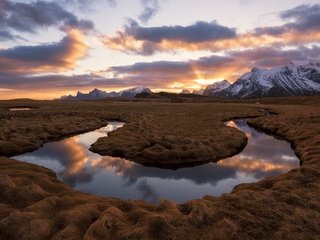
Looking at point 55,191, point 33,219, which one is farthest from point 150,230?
point 55,191

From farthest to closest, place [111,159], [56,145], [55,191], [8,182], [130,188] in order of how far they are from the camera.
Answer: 1. [56,145]
2. [111,159]
3. [130,188]
4. [55,191]
5. [8,182]

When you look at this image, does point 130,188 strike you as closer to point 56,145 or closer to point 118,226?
point 118,226

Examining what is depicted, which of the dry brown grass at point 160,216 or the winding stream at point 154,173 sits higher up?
the dry brown grass at point 160,216

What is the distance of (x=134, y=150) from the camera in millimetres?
33750

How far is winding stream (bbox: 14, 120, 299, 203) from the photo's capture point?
73.9 ft

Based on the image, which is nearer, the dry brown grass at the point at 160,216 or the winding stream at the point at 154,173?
the dry brown grass at the point at 160,216

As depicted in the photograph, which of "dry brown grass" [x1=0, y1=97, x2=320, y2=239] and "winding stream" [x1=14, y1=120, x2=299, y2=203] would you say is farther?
"winding stream" [x1=14, y1=120, x2=299, y2=203]

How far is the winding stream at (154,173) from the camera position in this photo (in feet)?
73.9

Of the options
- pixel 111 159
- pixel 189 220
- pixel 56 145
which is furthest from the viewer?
pixel 56 145

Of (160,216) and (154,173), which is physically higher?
(160,216)

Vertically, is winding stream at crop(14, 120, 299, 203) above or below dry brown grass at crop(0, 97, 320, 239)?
below

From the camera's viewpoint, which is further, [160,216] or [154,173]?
[154,173]

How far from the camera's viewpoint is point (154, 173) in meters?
27.3

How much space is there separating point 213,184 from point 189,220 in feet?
37.3
